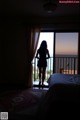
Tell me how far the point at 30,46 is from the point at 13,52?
0.61 metres

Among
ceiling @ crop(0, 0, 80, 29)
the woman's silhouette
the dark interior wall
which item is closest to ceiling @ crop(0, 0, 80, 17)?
ceiling @ crop(0, 0, 80, 29)

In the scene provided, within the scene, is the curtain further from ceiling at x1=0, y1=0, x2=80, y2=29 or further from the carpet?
the carpet

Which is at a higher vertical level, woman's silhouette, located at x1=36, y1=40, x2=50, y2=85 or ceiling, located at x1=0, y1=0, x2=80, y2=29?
ceiling, located at x1=0, y1=0, x2=80, y2=29

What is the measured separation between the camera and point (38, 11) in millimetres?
4465

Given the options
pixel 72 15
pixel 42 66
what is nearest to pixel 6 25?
pixel 42 66

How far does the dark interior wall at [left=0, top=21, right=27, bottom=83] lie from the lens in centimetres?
524

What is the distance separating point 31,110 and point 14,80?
234cm

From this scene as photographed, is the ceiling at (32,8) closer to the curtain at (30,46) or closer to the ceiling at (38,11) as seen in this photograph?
the ceiling at (38,11)

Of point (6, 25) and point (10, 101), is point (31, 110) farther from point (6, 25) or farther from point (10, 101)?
point (6, 25)

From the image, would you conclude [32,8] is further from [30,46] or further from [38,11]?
[30,46]

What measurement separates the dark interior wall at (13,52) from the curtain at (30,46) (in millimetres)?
192

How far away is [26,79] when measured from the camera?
513cm

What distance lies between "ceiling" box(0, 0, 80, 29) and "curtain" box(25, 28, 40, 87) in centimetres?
37

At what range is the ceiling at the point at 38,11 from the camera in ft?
12.5
